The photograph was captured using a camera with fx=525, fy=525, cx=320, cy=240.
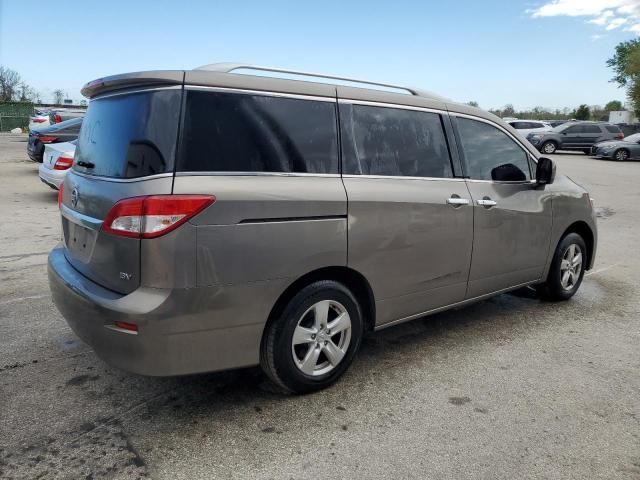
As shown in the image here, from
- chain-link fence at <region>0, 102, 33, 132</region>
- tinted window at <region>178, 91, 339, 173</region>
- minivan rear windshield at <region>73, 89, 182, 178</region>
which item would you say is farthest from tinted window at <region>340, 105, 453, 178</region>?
chain-link fence at <region>0, 102, 33, 132</region>

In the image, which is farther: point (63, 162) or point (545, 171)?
point (63, 162)

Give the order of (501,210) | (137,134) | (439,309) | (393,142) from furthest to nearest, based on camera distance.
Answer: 1. (501,210)
2. (439,309)
3. (393,142)
4. (137,134)

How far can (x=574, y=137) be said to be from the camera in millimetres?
28188

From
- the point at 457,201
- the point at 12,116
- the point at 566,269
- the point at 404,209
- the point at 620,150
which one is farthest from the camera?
the point at 12,116

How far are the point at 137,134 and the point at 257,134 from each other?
2.04ft

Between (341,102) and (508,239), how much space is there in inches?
73.6

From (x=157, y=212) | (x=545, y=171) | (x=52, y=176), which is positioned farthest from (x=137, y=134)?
(x=52, y=176)

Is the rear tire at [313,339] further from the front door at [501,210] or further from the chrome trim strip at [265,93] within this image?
the front door at [501,210]

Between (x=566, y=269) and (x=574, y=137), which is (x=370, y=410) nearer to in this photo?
(x=566, y=269)

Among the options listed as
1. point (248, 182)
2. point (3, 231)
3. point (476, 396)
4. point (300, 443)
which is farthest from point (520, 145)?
point (3, 231)

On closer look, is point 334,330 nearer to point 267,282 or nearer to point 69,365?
point 267,282

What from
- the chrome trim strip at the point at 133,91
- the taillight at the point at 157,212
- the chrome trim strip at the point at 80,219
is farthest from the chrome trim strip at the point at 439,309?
the chrome trim strip at the point at 133,91

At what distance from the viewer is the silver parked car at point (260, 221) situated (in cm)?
260

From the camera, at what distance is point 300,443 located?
8.96 ft
